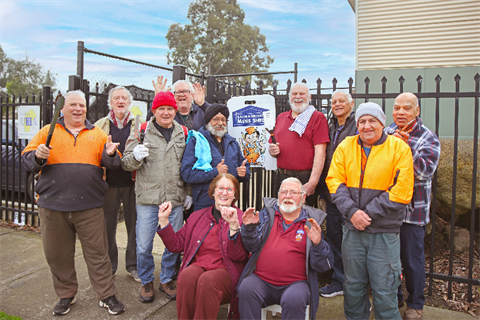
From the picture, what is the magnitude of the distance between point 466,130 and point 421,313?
6.61 metres

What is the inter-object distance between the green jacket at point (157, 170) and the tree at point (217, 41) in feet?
79.1

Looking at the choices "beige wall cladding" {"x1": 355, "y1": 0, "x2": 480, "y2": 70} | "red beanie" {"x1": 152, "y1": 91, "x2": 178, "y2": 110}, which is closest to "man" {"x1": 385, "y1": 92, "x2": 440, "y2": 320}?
"red beanie" {"x1": 152, "y1": 91, "x2": 178, "y2": 110}

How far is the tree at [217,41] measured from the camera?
1080 inches

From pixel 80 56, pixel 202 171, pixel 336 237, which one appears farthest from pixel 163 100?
pixel 80 56

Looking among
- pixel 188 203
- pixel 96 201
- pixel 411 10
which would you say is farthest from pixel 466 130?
pixel 96 201

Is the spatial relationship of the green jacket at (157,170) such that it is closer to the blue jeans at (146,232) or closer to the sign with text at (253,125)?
the blue jeans at (146,232)

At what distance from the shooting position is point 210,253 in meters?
2.88

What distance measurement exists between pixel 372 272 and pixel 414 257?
0.61 metres

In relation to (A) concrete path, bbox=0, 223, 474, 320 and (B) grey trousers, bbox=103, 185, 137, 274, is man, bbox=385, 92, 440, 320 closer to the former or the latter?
(A) concrete path, bbox=0, 223, 474, 320

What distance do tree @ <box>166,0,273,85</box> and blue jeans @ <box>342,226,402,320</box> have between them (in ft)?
82.9

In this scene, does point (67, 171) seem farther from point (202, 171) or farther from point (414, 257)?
point (414, 257)

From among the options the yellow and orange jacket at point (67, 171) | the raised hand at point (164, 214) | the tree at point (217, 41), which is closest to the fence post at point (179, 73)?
the yellow and orange jacket at point (67, 171)

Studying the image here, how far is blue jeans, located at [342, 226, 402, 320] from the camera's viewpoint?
2574mm

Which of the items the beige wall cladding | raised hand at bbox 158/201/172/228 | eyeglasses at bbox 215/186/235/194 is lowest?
raised hand at bbox 158/201/172/228
